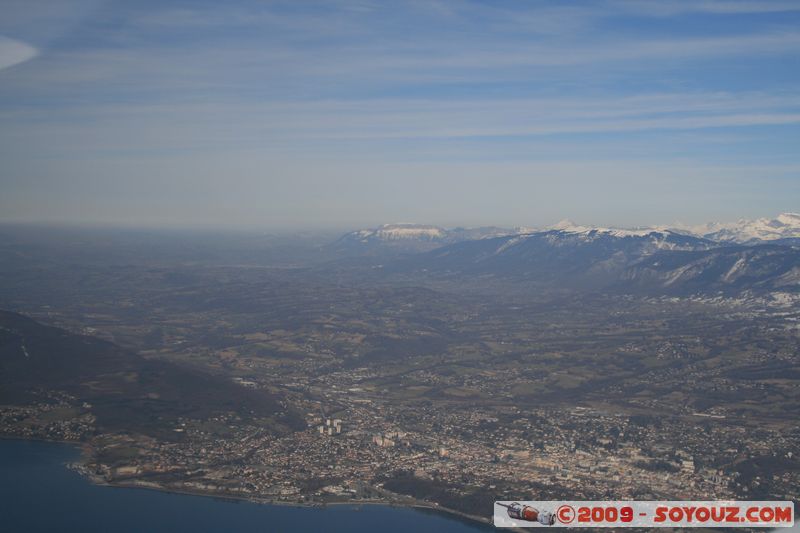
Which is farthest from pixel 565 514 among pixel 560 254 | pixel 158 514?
pixel 560 254

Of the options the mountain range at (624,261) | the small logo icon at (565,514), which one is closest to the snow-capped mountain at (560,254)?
the mountain range at (624,261)

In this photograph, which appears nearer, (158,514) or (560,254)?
(158,514)

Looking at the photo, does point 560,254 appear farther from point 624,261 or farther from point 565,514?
point 565,514

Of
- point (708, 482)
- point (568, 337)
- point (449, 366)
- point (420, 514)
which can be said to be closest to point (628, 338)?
point (568, 337)

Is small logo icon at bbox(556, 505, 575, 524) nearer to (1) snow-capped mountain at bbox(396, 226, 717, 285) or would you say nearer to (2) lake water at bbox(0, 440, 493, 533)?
(2) lake water at bbox(0, 440, 493, 533)

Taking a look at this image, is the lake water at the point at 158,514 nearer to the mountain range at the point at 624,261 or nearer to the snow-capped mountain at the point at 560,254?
the mountain range at the point at 624,261

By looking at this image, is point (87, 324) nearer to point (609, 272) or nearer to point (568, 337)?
point (568, 337)

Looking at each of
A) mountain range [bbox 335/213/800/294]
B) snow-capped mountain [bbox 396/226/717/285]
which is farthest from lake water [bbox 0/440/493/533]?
snow-capped mountain [bbox 396/226/717/285]

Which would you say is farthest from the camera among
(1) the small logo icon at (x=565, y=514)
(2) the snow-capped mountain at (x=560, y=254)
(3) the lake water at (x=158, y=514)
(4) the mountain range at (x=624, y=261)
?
(2) the snow-capped mountain at (x=560, y=254)
